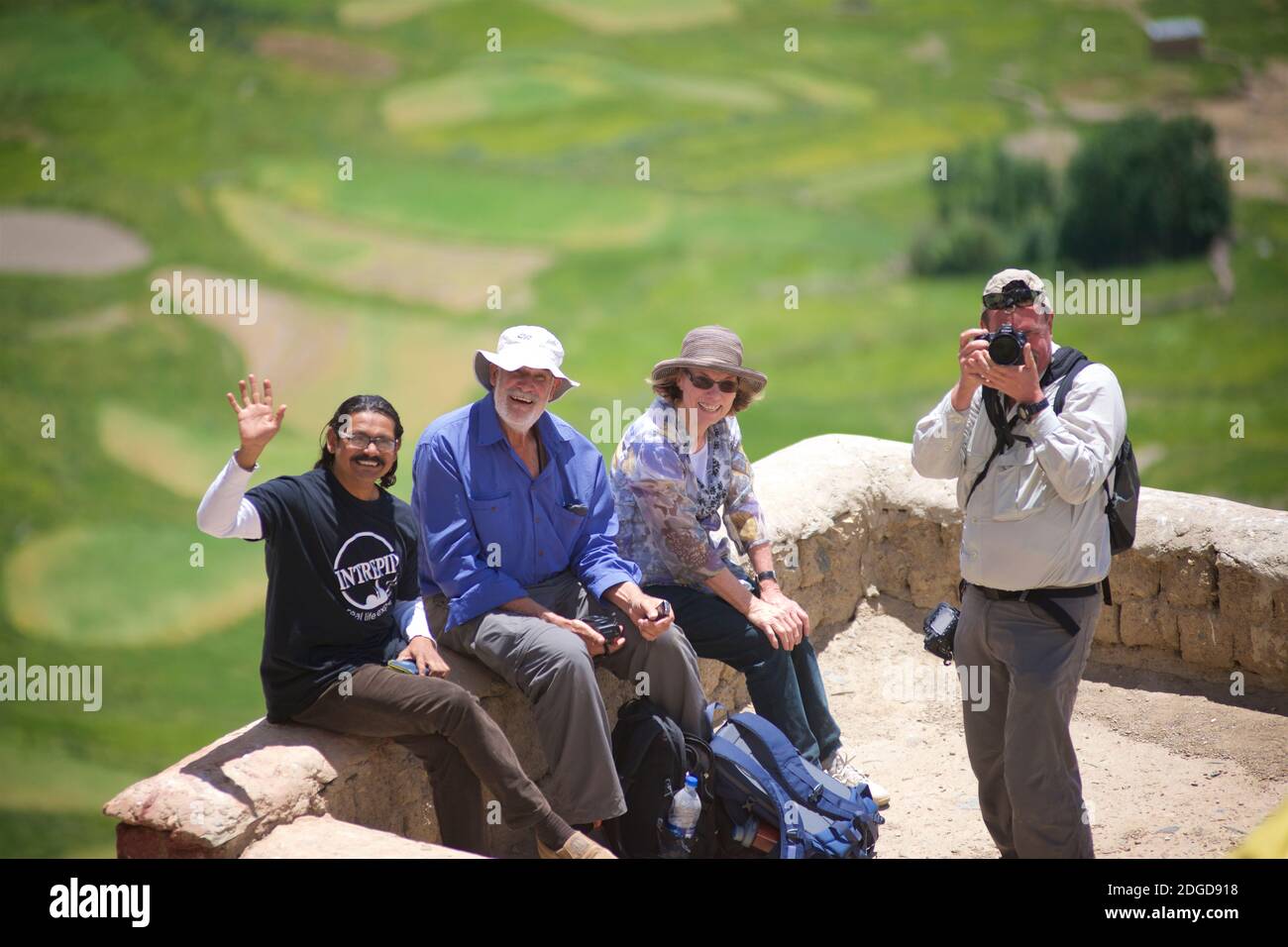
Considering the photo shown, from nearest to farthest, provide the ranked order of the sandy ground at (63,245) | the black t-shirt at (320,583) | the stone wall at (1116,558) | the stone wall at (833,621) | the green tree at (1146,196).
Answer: the stone wall at (833,621)
the black t-shirt at (320,583)
the stone wall at (1116,558)
the sandy ground at (63,245)
the green tree at (1146,196)

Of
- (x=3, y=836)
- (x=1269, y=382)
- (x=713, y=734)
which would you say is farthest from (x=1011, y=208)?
(x=713, y=734)

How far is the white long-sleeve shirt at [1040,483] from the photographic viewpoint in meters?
3.83

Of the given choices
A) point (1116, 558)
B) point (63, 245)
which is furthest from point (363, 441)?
point (63, 245)

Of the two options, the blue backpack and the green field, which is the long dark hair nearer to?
the blue backpack

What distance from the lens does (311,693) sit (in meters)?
3.95

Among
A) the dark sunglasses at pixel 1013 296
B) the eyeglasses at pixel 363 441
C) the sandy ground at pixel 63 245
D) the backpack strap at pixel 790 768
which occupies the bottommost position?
the backpack strap at pixel 790 768

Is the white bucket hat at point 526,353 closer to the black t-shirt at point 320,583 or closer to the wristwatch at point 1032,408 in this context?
the black t-shirt at point 320,583

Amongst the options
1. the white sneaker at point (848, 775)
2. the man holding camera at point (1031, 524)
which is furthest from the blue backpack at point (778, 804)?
the man holding camera at point (1031, 524)

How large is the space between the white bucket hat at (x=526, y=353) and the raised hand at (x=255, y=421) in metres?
0.71

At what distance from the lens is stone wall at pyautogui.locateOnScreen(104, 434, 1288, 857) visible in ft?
12.0

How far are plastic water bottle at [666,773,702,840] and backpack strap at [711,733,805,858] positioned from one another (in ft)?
0.54
